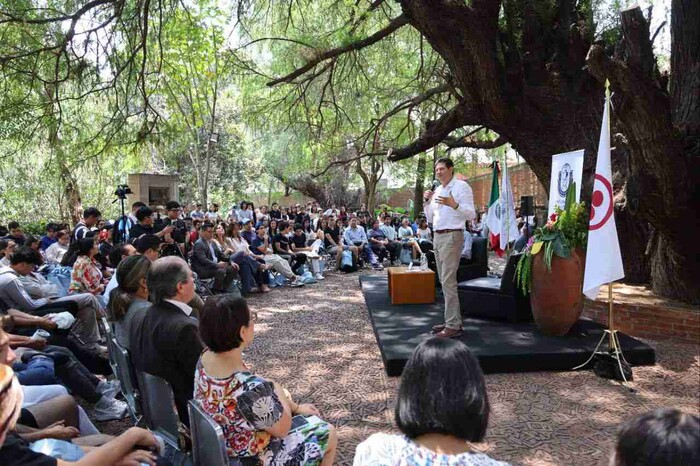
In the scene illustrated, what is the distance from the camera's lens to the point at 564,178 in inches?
207

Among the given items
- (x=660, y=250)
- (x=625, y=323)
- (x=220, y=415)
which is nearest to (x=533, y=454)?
(x=220, y=415)

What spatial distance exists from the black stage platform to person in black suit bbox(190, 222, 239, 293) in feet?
9.06

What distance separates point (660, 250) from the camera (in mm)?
5816

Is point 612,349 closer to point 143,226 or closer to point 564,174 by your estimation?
point 564,174

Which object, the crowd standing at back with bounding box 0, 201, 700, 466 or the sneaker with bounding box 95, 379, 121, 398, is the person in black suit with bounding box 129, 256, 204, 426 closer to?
the crowd standing at back with bounding box 0, 201, 700, 466

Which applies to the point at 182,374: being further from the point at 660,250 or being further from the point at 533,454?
the point at 660,250

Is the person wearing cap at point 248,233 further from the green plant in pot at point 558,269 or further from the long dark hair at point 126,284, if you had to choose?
the long dark hair at point 126,284

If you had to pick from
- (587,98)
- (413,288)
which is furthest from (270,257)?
(587,98)

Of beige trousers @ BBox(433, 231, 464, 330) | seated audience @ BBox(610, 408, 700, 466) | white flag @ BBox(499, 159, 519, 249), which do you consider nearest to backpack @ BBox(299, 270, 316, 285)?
white flag @ BBox(499, 159, 519, 249)

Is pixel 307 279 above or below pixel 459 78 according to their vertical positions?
below

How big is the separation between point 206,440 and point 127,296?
1701 mm

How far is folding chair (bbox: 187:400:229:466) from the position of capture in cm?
A: 186

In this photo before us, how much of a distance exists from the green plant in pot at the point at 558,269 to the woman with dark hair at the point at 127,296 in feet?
11.1


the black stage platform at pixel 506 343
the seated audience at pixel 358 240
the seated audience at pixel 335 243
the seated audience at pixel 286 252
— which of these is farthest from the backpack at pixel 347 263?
the black stage platform at pixel 506 343
